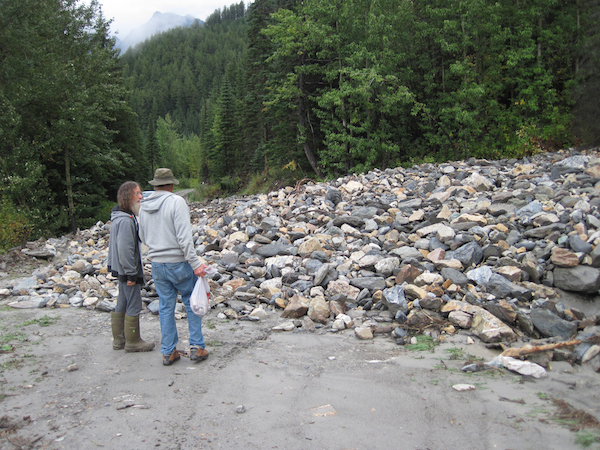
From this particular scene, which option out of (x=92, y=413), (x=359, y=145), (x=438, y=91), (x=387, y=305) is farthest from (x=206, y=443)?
(x=438, y=91)

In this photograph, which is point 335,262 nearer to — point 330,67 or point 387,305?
point 387,305

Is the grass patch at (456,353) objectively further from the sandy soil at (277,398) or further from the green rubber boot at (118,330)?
the green rubber boot at (118,330)

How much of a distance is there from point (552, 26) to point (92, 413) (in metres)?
28.2

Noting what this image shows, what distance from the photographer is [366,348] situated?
17.0ft

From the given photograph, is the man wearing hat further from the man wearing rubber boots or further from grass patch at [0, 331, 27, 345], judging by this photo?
grass patch at [0, 331, 27, 345]

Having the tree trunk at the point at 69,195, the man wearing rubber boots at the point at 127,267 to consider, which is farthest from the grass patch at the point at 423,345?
the tree trunk at the point at 69,195

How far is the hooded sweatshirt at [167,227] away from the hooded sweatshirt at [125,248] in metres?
0.42

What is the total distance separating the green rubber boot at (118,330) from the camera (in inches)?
200

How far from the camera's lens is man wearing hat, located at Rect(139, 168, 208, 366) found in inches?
174

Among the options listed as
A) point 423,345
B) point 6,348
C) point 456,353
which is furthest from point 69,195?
point 456,353

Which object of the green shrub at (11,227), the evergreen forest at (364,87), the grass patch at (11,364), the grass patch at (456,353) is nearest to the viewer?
the grass patch at (11,364)

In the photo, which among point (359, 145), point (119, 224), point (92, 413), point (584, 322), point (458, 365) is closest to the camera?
point (92, 413)

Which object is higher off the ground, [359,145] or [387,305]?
[359,145]

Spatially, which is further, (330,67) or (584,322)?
(330,67)
